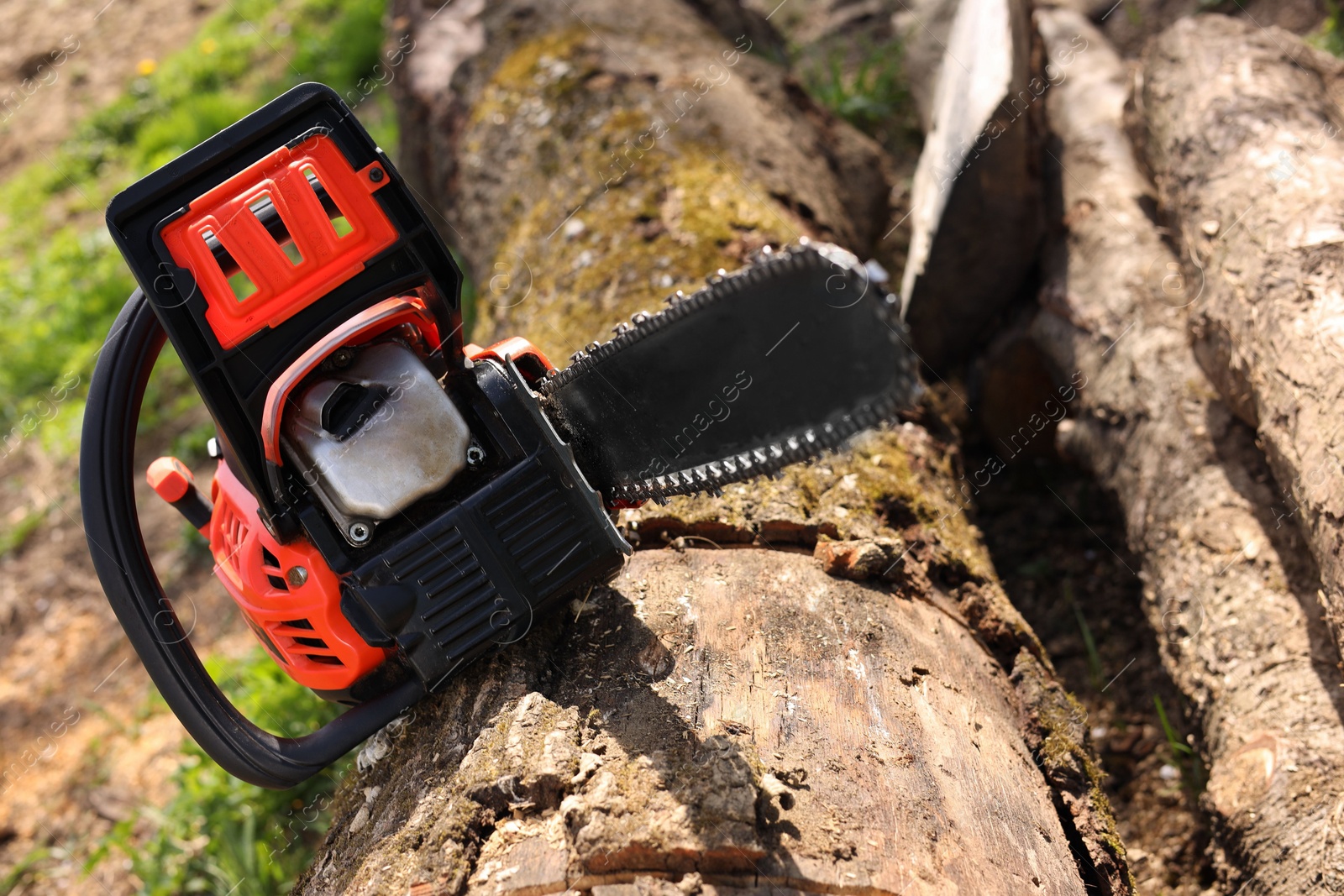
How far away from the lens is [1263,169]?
242cm

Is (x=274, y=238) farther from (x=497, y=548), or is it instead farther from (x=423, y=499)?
(x=497, y=548)

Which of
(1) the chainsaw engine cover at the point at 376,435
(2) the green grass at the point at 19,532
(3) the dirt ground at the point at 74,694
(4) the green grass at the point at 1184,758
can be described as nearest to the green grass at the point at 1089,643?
(4) the green grass at the point at 1184,758

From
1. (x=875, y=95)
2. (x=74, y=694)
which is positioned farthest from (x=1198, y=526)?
(x=74, y=694)

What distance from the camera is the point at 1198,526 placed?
94.2 inches

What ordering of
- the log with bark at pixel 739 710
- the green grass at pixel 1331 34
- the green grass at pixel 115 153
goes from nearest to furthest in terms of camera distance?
the log with bark at pixel 739 710
the green grass at pixel 1331 34
the green grass at pixel 115 153

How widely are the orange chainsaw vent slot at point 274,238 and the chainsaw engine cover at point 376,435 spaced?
0.15 metres

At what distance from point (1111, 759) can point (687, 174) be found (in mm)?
2078

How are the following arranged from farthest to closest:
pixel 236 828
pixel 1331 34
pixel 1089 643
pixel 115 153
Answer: pixel 115 153, pixel 1331 34, pixel 236 828, pixel 1089 643

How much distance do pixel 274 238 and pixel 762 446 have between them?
950mm

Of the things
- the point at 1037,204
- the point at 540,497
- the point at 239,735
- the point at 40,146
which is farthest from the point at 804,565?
the point at 40,146

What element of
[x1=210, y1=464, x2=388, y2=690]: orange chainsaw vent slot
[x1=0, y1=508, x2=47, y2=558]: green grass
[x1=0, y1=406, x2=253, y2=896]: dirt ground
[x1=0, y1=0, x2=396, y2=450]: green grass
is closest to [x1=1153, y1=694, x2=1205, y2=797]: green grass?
A: [x1=210, y1=464, x2=388, y2=690]: orange chainsaw vent slot

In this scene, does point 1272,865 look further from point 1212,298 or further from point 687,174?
point 687,174

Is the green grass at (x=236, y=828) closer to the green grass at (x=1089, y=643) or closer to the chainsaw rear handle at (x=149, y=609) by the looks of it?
the chainsaw rear handle at (x=149, y=609)

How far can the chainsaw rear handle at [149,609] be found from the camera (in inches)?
71.9
